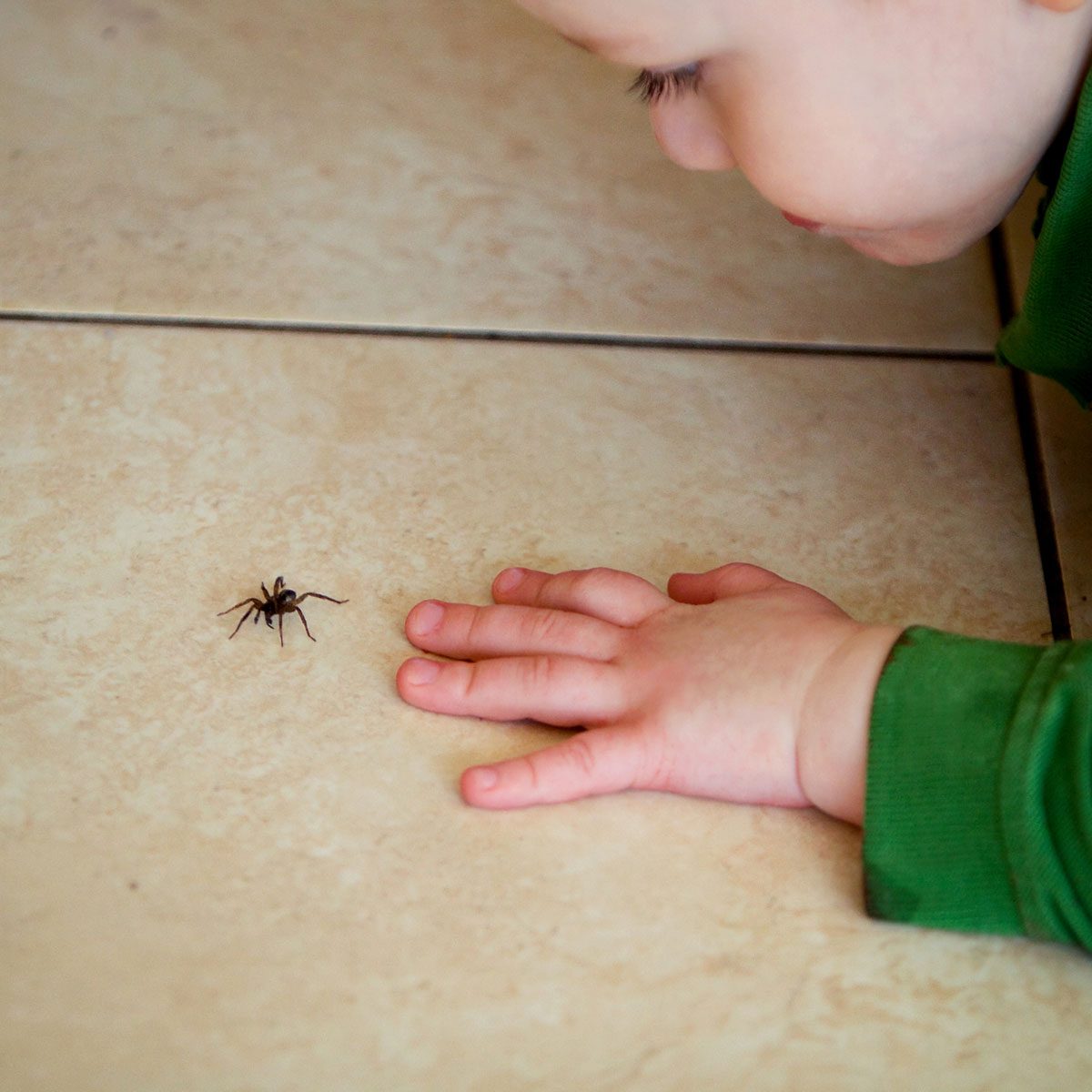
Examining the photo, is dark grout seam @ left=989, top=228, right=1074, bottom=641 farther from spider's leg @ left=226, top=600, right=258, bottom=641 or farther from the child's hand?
spider's leg @ left=226, top=600, right=258, bottom=641

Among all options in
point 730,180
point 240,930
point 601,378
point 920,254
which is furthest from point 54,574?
point 730,180

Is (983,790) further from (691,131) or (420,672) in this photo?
(691,131)

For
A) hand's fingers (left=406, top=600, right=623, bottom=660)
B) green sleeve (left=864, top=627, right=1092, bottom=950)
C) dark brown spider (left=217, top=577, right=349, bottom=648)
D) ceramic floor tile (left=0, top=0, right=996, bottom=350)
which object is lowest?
green sleeve (left=864, top=627, right=1092, bottom=950)

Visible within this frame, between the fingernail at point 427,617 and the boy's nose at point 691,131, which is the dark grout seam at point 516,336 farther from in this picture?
the fingernail at point 427,617

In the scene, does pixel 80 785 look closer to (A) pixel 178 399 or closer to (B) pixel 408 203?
(A) pixel 178 399

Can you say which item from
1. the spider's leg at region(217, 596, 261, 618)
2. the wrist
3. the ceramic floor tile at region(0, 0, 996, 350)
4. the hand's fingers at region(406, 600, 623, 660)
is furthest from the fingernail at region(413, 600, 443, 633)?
the ceramic floor tile at region(0, 0, 996, 350)

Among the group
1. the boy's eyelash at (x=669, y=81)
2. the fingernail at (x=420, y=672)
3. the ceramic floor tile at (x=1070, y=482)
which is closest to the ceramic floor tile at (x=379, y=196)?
the ceramic floor tile at (x=1070, y=482)

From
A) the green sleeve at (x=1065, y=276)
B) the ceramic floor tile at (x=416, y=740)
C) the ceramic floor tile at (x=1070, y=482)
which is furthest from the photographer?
the ceramic floor tile at (x=1070, y=482)
